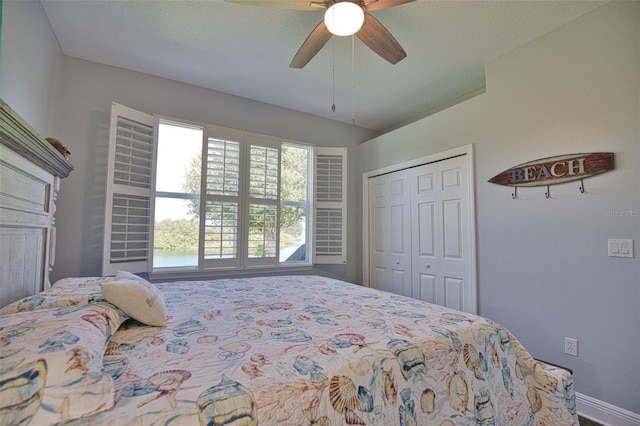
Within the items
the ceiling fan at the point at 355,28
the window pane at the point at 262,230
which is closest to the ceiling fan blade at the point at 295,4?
the ceiling fan at the point at 355,28

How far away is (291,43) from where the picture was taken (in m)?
2.43

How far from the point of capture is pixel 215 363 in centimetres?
92

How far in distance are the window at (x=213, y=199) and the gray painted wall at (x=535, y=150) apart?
272 millimetres

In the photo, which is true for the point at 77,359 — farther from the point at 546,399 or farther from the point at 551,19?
the point at 551,19

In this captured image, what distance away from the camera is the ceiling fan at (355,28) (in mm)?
1584

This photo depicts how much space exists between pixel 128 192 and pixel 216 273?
117 cm

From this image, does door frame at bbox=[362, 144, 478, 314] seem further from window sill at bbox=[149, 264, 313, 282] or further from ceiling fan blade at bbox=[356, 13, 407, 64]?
ceiling fan blade at bbox=[356, 13, 407, 64]

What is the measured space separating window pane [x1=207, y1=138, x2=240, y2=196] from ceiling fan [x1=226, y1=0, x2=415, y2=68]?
147 centimetres

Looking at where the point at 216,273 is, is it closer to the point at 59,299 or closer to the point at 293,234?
the point at 293,234

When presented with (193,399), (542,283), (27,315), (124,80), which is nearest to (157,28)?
(124,80)

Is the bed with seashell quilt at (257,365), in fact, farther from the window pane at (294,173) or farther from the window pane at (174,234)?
the window pane at (294,173)

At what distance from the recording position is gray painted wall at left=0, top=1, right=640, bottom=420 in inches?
72.5

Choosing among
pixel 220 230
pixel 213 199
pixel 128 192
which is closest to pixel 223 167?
pixel 213 199

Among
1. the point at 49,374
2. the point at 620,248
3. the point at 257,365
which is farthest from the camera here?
the point at 620,248
